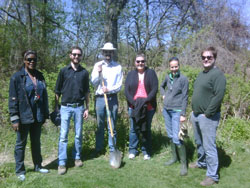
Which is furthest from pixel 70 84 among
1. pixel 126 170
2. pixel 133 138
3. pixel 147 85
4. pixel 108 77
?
pixel 126 170

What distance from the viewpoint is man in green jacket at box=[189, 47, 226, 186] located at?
10.3 ft

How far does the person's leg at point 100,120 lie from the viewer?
424cm

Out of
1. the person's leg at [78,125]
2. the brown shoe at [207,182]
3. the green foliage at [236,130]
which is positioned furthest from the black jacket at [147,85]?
the green foliage at [236,130]

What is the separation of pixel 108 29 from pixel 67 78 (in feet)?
11.5

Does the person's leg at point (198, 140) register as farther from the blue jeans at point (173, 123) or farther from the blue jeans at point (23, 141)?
the blue jeans at point (23, 141)

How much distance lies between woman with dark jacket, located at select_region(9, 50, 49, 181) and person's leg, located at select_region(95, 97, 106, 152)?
0.99 metres

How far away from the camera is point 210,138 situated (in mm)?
3305

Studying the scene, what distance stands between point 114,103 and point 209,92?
1.79m

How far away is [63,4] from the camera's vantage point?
11633 mm

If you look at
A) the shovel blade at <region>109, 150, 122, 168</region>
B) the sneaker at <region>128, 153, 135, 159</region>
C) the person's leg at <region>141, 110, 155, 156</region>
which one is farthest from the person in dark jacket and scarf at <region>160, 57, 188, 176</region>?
the shovel blade at <region>109, 150, 122, 168</region>

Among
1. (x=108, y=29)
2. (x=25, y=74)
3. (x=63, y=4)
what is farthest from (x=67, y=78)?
(x=63, y=4)

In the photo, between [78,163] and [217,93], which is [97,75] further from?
[217,93]

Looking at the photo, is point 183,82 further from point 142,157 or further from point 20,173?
point 20,173

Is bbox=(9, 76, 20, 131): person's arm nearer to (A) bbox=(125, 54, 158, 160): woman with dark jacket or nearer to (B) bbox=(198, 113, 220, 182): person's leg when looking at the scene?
(A) bbox=(125, 54, 158, 160): woman with dark jacket
